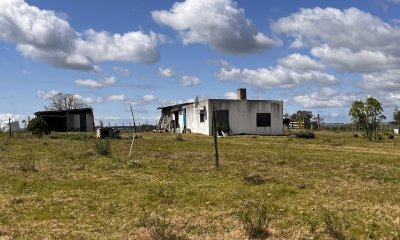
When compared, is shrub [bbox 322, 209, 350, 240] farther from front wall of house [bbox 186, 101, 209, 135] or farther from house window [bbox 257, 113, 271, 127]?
house window [bbox 257, 113, 271, 127]

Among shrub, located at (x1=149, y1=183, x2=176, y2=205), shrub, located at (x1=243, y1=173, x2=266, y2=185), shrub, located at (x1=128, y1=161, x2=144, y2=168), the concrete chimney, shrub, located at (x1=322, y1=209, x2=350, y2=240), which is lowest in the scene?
shrub, located at (x1=322, y1=209, x2=350, y2=240)

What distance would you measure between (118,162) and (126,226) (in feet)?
38.5

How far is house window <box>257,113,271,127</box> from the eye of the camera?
53.8m

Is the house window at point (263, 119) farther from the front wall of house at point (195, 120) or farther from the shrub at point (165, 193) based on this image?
the shrub at point (165, 193)

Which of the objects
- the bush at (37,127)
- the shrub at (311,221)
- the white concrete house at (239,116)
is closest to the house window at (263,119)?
the white concrete house at (239,116)

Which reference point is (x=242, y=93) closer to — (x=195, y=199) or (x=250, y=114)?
(x=250, y=114)

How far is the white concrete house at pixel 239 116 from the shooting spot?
5153 cm

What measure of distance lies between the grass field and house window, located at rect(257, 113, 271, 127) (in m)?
32.3

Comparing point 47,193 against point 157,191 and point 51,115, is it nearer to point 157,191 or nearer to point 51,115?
point 157,191

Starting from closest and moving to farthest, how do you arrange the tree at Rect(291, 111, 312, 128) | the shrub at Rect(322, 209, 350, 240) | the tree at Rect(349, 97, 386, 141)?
the shrub at Rect(322, 209, 350, 240), the tree at Rect(349, 97, 386, 141), the tree at Rect(291, 111, 312, 128)

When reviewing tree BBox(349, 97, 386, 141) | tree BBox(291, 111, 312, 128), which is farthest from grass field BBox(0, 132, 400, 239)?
tree BBox(291, 111, 312, 128)

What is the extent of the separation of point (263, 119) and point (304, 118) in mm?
31797

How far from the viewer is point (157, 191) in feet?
43.5

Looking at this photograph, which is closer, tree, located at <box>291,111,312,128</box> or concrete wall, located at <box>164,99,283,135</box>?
concrete wall, located at <box>164,99,283,135</box>
